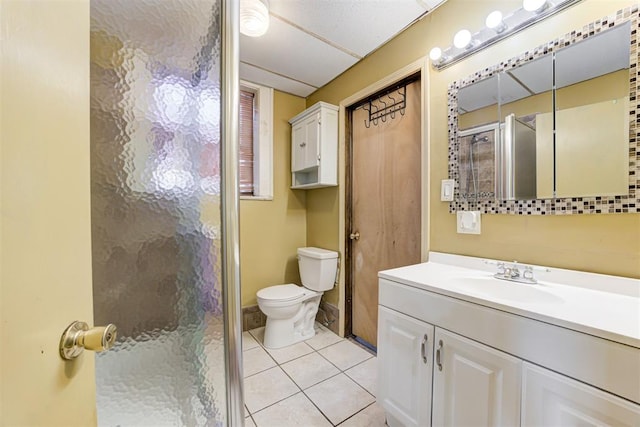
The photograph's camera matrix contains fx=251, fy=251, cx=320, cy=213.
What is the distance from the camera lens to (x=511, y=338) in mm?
812

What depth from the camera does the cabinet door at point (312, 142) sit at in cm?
215

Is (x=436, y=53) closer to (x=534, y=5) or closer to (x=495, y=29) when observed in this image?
(x=495, y=29)

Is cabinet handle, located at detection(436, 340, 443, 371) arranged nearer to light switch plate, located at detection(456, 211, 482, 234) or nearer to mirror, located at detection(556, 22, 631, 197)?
light switch plate, located at detection(456, 211, 482, 234)

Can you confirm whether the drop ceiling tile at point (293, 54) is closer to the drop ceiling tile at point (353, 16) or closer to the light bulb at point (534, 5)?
the drop ceiling tile at point (353, 16)

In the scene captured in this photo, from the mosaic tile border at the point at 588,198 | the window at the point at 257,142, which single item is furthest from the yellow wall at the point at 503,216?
the window at the point at 257,142

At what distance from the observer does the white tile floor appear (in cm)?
133

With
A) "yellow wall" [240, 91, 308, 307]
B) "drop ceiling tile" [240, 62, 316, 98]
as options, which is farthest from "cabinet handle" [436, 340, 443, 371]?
"drop ceiling tile" [240, 62, 316, 98]

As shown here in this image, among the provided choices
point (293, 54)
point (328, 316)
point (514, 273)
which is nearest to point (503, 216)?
point (514, 273)

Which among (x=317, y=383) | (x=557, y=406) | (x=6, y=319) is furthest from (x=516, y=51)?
(x=317, y=383)

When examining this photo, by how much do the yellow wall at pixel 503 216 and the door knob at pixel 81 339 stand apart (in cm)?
148

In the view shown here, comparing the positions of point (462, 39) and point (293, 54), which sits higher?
point (293, 54)

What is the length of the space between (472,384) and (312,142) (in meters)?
1.91

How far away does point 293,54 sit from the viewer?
1.90 metres

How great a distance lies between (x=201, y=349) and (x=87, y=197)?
423 mm
